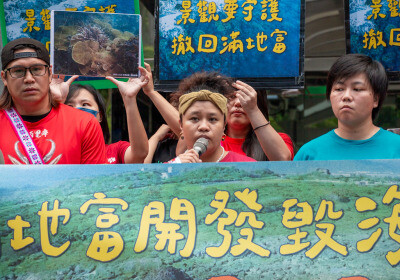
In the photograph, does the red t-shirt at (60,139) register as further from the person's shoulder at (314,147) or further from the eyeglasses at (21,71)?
the person's shoulder at (314,147)

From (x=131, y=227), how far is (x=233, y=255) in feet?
1.43

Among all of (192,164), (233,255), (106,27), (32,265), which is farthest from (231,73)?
(32,265)

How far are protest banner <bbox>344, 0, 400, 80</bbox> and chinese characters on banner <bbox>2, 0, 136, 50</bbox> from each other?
148 cm

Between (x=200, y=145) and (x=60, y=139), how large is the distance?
29.4 inches

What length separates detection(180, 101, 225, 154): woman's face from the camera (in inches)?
115

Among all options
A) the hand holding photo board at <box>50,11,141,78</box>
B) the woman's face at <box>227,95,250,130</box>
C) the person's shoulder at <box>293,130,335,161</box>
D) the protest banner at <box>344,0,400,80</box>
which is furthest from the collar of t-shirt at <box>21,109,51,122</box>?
the protest banner at <box>344,0,400,80</box>

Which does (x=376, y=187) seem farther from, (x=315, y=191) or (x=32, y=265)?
(x=32, y=265)

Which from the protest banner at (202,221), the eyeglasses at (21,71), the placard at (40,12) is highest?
the placard at (40,12)

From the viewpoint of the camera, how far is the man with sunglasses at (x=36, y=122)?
292 centimetres

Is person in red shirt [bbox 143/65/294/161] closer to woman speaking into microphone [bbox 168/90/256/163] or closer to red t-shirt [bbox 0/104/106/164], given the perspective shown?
woman speaking into microphone [bbox 168/90/256/163]

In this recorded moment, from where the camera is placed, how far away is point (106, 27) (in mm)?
3342

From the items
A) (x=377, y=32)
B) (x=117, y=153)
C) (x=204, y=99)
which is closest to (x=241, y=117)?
(x=204, y=99)

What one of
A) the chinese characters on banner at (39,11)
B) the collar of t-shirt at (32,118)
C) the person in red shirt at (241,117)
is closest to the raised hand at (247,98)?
the person in red shirt at (241,117)

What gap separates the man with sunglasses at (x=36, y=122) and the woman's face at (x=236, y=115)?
853mm
